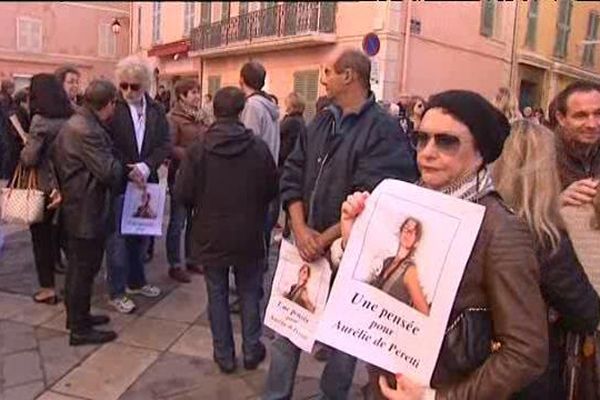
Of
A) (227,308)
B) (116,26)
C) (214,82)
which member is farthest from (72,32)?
(214,82)

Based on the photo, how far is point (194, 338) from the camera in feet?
13.1

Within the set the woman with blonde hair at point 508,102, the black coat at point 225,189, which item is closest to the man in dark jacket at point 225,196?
the black coat at point 225,189

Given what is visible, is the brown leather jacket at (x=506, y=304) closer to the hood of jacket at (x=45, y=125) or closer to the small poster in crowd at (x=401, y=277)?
the small poster in crowd at (x=401, y=277)

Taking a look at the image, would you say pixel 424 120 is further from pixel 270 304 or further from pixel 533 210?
pixel 270 304

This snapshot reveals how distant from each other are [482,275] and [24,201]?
3496 millimetres

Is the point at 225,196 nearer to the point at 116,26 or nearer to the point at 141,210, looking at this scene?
the point at 141,210

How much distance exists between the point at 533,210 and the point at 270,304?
4.66 ft

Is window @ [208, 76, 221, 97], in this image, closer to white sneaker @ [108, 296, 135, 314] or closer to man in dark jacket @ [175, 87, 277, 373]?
white sneaker @ [108, 296, 135, 314]

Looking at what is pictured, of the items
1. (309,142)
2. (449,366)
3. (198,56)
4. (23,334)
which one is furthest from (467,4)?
(198,56)

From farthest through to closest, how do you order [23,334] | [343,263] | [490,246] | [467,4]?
[467,4], [23,334], [343,263], [490,246]

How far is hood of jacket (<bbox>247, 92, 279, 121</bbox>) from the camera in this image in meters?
4.30

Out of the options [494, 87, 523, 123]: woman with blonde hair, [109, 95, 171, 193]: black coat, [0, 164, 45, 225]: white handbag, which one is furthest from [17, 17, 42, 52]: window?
[494, 87, 523, 123]: woman with blonde hair

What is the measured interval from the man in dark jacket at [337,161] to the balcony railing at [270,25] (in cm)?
1172

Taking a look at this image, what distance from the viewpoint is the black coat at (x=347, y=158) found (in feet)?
8.52
